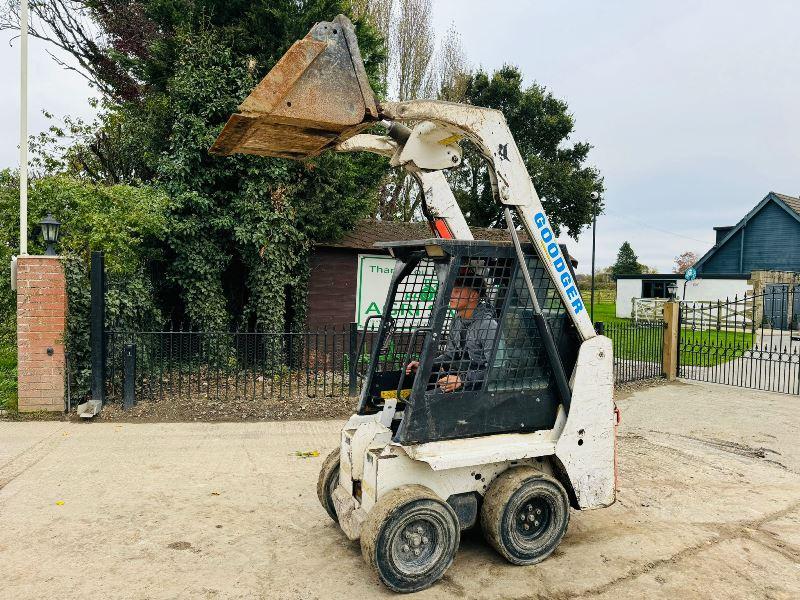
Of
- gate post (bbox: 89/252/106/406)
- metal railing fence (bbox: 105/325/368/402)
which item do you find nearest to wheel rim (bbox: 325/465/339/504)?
metal railing fence (bbox: 105/325/368/402)

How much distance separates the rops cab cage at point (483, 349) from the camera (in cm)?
384

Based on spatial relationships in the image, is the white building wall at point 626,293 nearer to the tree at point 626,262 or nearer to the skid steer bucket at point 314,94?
the tree at point 626,262

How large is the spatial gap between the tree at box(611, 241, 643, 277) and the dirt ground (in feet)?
157

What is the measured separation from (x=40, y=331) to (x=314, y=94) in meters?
6.62

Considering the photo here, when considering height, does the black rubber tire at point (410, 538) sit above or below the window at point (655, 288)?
below

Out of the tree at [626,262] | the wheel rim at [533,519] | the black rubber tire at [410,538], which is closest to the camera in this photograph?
the black rubber tire at [410,538]

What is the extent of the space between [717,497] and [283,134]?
5.11 m

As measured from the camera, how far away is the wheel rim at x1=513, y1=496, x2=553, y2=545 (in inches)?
159

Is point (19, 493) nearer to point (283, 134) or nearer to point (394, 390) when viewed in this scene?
point (394, 390)

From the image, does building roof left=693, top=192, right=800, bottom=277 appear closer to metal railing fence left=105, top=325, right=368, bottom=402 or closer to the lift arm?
metal railing fence left=105, top=325, right=368, bottom=402

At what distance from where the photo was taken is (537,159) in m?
24.6

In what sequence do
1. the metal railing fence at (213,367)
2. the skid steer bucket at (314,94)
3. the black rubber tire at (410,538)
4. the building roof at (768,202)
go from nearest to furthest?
the skid steer bucket at (314,94)
the black rubber tire at (410,538)
the metal railing fence at (213,367)
the building roof at (768,202)

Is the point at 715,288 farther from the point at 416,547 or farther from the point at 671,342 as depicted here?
the point at 416,547

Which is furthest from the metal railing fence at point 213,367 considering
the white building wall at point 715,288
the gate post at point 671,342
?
the white building wall at point 715,288
